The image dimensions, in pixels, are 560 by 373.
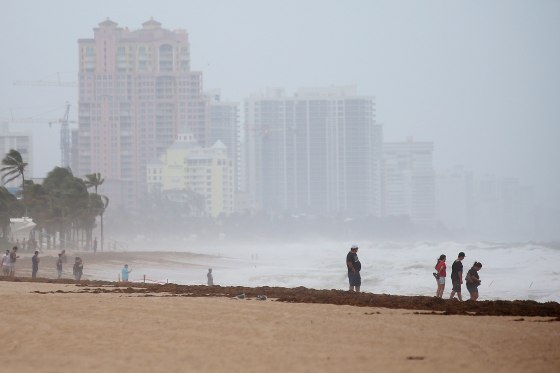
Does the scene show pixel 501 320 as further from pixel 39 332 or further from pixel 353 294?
pixel 39 332

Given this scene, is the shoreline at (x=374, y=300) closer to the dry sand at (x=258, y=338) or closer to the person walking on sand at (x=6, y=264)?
the dry sand at (x=258, y=338)

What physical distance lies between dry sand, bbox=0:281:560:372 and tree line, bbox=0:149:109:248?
50.4m

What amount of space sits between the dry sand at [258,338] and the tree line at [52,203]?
5037cm

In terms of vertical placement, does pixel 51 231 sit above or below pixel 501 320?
above

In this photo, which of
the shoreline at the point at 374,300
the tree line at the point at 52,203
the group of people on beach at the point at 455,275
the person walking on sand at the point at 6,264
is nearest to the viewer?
the shoreline at the point at 374,300

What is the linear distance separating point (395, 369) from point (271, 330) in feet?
12.4

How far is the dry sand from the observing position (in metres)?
13.7

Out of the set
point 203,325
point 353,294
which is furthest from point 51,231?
point 203,325

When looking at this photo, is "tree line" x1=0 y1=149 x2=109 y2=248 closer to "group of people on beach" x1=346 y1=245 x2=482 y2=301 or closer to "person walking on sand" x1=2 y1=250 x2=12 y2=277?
"person walking on sand" x1=2 y1=250 x2=12 y2=277

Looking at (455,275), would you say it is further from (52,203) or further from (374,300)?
(52,203)

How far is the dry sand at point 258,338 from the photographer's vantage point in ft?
44.8

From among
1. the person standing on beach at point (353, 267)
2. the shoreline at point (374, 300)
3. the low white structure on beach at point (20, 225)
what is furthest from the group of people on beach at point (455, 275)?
the low white structure on beach at point (20, 225)

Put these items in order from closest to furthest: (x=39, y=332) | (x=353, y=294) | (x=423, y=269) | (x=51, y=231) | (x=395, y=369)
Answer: (x=395, y=369), (x=39, y=332), (x=353, y=294), (x=423, y=269), (x=51, y=231)

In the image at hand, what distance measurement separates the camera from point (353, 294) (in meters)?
23.9
